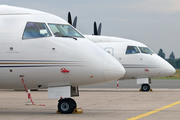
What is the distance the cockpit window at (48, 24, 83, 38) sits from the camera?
12.8 meters

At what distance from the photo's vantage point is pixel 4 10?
13.1 m

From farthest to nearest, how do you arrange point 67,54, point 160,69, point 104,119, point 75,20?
Answer: 1. point 75,20
2. point 160,69
3. point 67,54
4. point 104,119

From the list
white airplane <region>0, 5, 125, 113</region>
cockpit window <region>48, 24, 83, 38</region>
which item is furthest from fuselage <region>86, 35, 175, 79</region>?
white airplane <region>0, 5, 125, 113</region>

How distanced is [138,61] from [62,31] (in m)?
14.5

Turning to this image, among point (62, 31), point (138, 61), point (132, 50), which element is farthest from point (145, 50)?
point (62, 31)

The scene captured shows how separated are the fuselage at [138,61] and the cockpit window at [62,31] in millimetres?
13700

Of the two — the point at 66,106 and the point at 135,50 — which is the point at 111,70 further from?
the point at 135,50

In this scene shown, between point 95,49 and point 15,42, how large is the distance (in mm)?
2749

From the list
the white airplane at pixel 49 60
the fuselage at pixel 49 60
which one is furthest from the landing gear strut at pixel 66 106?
the fuselage at pixel 49 60

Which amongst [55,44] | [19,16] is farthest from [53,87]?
[19,16]

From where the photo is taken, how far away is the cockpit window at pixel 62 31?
1281cm

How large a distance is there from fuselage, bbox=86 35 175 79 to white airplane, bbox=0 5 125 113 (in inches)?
556

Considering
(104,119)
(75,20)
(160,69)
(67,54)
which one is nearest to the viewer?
(104,119)

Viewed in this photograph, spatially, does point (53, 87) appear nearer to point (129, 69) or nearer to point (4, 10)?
point (4, 10)
